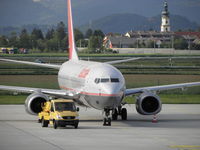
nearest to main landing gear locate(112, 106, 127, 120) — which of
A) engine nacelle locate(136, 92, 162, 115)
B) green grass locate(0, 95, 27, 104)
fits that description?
engine nacelle locate(136, 92, 162, 115)

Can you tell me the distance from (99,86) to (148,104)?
17.0ft

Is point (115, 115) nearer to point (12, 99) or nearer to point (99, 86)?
point (99, 86)

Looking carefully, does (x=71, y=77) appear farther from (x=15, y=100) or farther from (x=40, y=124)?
(x=15, y=100)

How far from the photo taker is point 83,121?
38.5 metres

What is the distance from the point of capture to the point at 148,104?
Answer: 3797cm

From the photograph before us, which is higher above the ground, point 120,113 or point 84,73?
point 84,73

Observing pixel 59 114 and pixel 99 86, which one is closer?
pixel 59 114

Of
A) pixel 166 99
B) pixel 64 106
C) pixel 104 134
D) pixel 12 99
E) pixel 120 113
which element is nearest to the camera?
pixel 104 134

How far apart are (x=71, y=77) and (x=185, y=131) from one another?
10.9 m

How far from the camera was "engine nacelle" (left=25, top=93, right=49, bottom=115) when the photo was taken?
3741cm

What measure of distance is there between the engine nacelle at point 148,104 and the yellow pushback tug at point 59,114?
4.75 metres

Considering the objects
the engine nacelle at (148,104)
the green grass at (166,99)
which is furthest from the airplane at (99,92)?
the green grass at (166,99)

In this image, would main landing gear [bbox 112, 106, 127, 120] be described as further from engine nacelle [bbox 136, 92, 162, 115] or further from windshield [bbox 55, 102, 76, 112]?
windshield [bbox 55, 102, 76, 112]

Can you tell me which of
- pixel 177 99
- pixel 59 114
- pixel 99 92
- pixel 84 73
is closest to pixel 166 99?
pixel 177 99
